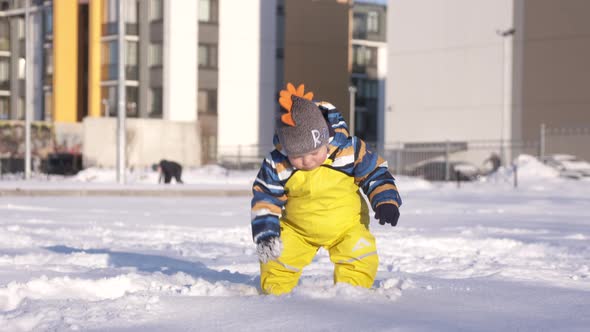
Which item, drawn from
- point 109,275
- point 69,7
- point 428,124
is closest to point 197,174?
point 428,124

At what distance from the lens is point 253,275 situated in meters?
6.48

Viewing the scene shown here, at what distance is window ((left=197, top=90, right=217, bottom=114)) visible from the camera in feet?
152

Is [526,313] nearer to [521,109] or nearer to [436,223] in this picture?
[436,223]

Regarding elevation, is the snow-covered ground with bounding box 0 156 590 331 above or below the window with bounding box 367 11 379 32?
below

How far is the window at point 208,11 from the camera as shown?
46.3 meters

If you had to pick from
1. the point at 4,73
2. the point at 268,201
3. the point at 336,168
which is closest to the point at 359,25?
the point at 4,73

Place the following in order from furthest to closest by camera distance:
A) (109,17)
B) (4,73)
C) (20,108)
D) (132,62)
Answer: (4,73) < (20,108) < (109,17) < (132,62)

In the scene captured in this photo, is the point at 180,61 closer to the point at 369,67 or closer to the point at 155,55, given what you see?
the point at 155,55

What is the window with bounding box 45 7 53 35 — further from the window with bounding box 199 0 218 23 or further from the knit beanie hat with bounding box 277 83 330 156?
the knit beanie hat with bounding box 277 83 330 156

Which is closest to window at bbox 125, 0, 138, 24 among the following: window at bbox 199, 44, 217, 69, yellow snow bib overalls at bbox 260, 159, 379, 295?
window at bbox 199, 44, 217, 69

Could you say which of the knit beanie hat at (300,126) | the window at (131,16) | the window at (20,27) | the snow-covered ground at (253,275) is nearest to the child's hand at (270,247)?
the snow-covered ground at (253,275)

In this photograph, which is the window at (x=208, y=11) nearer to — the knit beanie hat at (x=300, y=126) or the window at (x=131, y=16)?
the window at (x=131, y=16)

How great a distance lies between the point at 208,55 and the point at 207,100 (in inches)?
94.7

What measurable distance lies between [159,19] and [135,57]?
2664 millimetres
